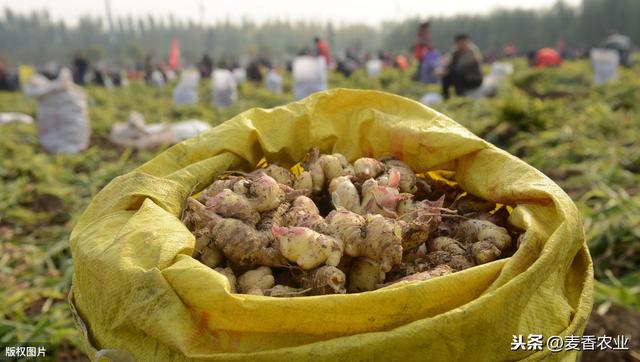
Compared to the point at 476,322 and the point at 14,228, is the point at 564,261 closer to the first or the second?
A: the point at 476,322

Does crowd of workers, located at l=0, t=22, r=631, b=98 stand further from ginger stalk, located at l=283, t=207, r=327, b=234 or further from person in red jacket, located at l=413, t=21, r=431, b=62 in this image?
ginger stalk, located at l=283, t=207, r=327, b=234

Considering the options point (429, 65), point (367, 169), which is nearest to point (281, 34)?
point (429, 65)

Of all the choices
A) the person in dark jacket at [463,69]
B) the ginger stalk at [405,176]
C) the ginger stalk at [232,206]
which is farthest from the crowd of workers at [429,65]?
the ginger stalk at [232,206]

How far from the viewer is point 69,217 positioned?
468 cm

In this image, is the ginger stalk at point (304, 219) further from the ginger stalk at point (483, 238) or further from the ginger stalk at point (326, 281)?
the ginger stalk at point (483, 238)

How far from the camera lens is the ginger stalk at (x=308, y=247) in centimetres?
144

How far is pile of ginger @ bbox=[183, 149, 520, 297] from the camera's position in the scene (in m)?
1.47

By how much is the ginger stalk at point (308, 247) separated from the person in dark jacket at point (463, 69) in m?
8.13

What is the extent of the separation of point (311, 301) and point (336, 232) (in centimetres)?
36

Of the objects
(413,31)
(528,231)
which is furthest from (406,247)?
(413,31)

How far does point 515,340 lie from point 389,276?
43cm

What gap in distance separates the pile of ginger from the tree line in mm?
33611

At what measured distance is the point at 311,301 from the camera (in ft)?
3.97

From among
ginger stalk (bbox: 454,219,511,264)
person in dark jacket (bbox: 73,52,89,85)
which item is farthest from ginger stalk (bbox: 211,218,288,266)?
person in dark jacket (bbox: 73,52,89,85)
